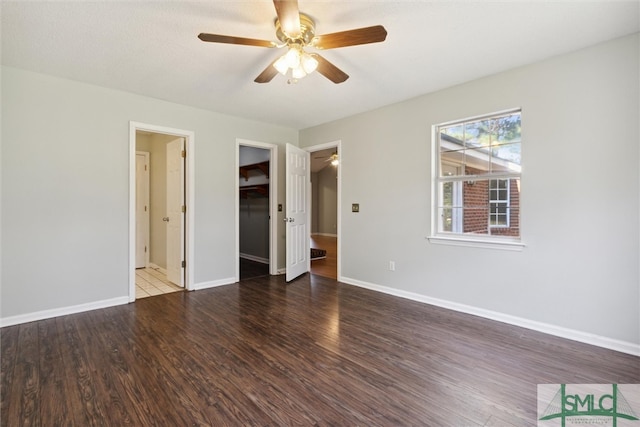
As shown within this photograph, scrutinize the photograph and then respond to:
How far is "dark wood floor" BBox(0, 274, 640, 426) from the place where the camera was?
1.67 m

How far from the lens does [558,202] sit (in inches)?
104

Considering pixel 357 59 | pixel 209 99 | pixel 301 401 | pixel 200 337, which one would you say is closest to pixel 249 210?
pixel 209 99

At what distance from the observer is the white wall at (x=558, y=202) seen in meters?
2.35

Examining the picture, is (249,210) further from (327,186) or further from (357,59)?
(327,186)

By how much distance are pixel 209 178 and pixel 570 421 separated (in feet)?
13.8

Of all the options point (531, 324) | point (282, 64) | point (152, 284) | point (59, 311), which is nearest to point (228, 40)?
point (282, 64)

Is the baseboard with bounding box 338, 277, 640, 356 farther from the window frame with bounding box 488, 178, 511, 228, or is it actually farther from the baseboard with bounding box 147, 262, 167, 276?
the baseboard with bounding box 147, 262, 167, 276

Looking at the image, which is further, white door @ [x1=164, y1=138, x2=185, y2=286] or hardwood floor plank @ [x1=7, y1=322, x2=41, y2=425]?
white door @ [x1=164, y1=138, x2=185, y2=286]

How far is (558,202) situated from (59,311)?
492 cm

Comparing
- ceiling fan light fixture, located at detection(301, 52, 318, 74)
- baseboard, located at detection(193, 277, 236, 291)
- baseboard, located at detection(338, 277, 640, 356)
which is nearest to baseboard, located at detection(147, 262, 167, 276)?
baseboard, located at detection(193, 277, 236, 291)

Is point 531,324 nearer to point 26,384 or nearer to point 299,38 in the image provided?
point 299,38

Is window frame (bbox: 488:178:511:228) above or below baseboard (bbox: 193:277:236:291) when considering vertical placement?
above

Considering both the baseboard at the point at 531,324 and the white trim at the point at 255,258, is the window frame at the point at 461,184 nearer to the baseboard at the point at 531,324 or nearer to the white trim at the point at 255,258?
the baseboard at the point at 531,324

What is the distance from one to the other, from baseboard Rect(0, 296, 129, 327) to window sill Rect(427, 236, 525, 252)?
3.67 metres
